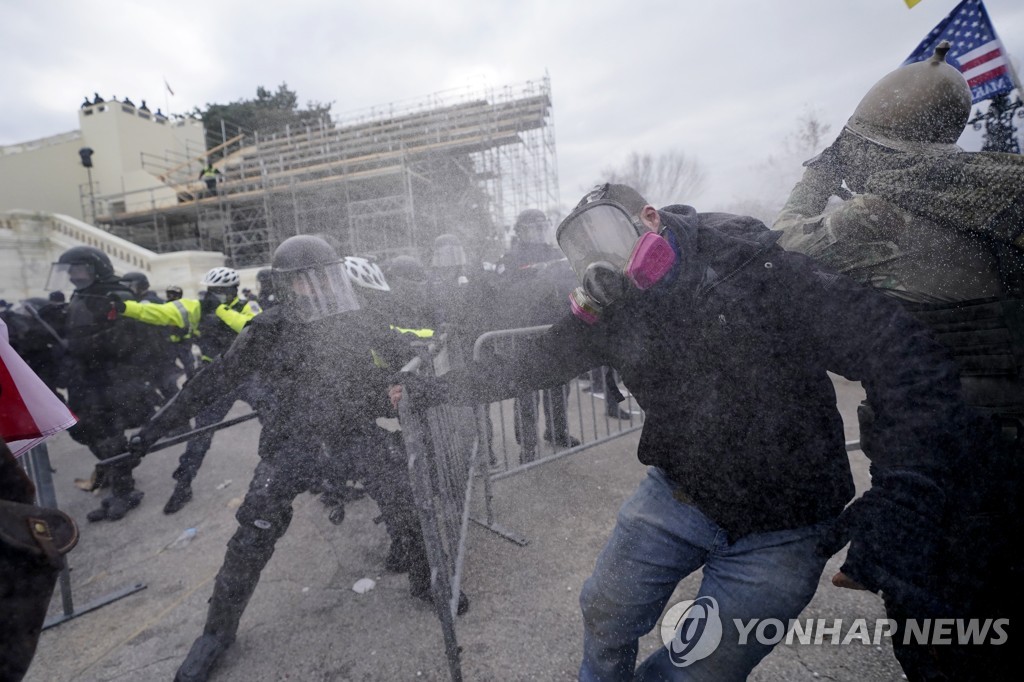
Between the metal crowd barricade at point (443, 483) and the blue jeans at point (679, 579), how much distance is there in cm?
74

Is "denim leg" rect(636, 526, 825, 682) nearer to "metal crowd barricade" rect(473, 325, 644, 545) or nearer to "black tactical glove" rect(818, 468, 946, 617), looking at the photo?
"black tactical glove" rect(818, 468, 946, 617)

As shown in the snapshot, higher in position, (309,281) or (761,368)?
(309,281)

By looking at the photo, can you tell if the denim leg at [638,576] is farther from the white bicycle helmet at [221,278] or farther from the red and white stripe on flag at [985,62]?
the white bicycle helmet at [221,278]

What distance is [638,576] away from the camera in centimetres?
147

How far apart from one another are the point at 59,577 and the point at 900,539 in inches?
164

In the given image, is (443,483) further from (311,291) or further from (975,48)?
(975,48)

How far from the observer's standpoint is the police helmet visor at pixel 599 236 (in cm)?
146

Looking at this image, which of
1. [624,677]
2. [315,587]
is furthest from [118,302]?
[624,677]

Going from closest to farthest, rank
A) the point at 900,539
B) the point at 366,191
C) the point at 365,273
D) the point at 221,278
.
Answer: the point at 900,539
the point at 365,273
the point at 221,278
the point at 366,191

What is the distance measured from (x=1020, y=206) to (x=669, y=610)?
6.98 feet

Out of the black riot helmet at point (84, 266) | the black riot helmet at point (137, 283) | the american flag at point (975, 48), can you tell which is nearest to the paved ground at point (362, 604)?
the black riot helmet at point (84, 266)

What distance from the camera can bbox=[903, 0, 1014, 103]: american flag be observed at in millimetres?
1992

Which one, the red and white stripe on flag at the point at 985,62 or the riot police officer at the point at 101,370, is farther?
the riot police officer at the point at 101,370

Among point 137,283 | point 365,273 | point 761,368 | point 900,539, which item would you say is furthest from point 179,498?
point 900,539
